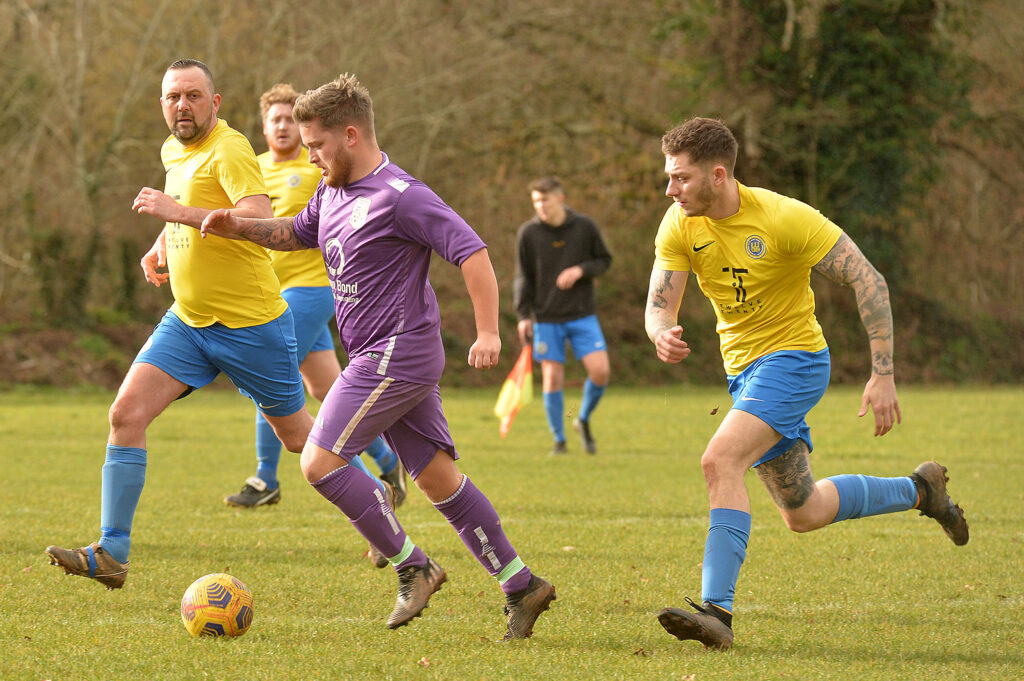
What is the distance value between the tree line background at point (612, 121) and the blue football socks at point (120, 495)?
47.9ft

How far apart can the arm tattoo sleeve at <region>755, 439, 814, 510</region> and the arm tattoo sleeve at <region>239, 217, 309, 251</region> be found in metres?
2.26

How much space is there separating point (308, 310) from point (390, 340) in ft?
9.63

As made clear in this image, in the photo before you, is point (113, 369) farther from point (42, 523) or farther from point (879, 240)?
point (879, 240)

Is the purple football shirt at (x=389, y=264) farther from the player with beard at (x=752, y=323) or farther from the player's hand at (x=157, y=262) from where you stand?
the player's hand at (x=157, y=262)

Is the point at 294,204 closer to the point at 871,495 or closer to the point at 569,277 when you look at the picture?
the point at 569,277

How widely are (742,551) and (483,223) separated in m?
18.1

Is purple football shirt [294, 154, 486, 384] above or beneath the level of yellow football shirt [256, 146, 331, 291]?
above

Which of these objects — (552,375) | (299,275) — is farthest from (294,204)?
(552,375)

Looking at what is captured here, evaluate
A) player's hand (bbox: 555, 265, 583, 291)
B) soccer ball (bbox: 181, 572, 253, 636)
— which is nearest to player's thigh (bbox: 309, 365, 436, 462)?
soccer ball (bbox: 181, 572, 253, 636)

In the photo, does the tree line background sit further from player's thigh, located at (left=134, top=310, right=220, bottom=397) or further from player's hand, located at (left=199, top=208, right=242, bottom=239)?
player's hand, located at (left=199, top=208, right=242, bottom=239)

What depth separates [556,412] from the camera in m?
11.1

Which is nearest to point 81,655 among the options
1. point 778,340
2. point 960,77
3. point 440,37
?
point 778,340

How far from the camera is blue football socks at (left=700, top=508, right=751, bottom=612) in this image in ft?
14.6

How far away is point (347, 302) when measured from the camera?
4.61m
